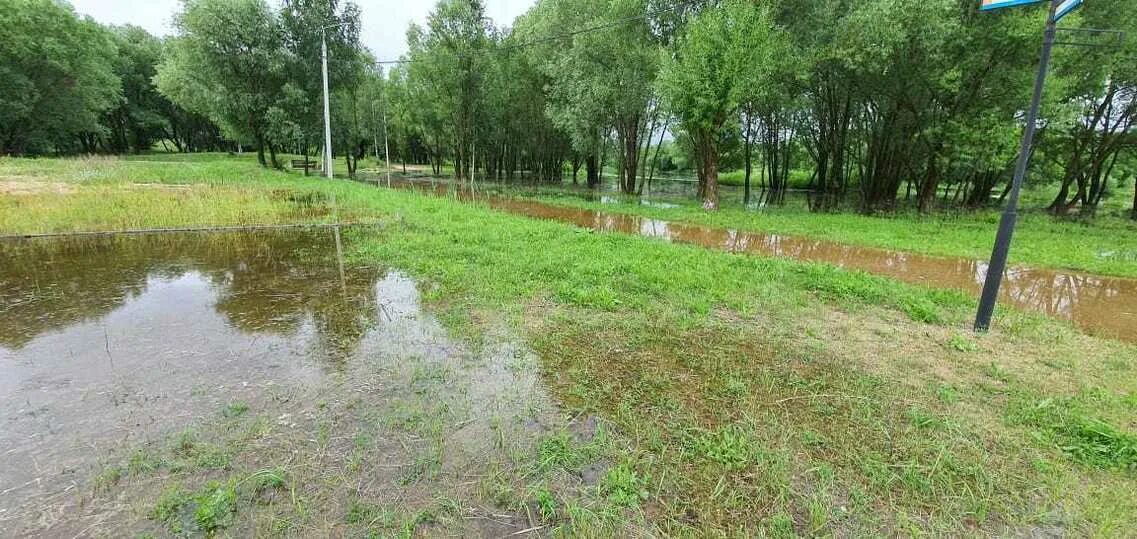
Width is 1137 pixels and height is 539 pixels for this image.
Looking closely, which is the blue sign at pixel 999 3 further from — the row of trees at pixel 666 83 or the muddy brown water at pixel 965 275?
the row of trees at pixel 666 83

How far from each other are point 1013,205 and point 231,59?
1191 inches

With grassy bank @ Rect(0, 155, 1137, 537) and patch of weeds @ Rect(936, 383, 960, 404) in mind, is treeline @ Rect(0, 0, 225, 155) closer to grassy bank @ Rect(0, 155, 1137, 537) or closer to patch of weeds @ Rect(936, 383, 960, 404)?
grassy bank @ Rect(0, 155, 1137, 537)

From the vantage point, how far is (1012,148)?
46.7 feet

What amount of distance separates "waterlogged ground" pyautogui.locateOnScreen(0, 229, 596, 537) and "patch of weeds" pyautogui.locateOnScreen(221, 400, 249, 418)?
0.05ft

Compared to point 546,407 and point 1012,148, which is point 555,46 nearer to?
point 1012,148

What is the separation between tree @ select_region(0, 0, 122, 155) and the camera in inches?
976

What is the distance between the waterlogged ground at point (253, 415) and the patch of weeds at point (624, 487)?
0.36 meters

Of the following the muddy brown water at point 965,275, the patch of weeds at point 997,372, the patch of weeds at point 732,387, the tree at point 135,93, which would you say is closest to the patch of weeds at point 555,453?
the patch of weeds at point 732,387

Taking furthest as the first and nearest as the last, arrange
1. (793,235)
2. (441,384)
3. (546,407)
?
1. (793,235)
2. (441,384)
3. (546,407)

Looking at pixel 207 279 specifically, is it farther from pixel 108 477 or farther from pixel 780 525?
pixel 780 525

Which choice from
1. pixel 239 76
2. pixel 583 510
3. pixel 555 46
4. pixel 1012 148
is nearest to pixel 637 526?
pixel 583 510

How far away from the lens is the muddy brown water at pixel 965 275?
665 centimetres

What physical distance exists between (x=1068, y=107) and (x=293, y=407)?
72.0ft

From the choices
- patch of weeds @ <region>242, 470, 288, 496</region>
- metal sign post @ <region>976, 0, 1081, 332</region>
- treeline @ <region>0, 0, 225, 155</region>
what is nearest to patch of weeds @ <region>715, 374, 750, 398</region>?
metal sign post @ <region>976, 0, 1081, 332</region>
